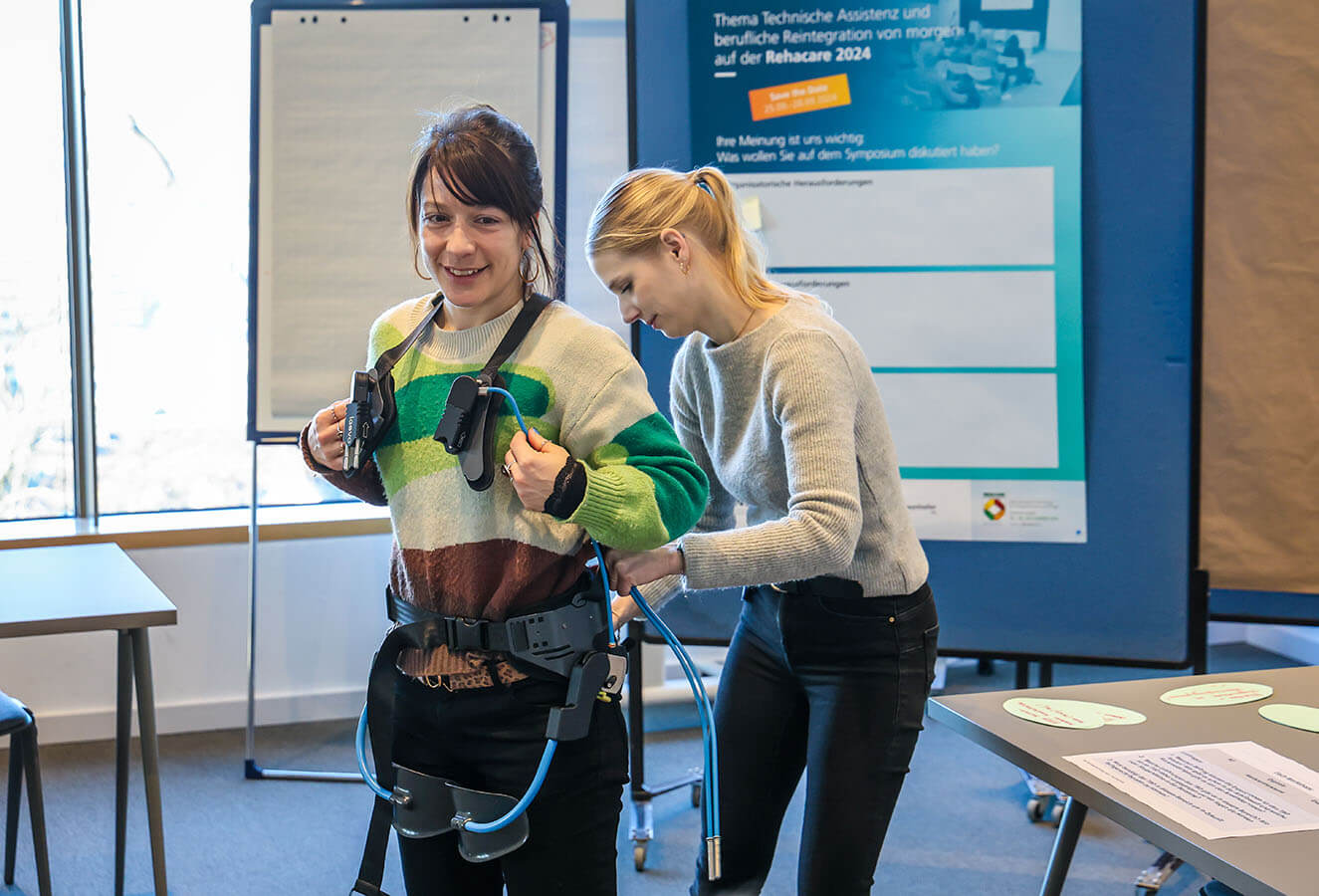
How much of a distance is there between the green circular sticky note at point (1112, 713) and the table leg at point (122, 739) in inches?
65.2

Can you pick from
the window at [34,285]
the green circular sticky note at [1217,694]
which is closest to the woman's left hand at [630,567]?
the green circular sticky note at [1217,694]

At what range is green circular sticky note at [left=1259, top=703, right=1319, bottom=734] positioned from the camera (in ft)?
4.57

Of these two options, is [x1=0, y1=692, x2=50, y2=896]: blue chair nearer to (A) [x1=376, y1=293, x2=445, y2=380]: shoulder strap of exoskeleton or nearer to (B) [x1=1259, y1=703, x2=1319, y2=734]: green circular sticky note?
(A) [x1=376, y1=293, x2=445, y2=380]: shoulder strap of exoskeleton

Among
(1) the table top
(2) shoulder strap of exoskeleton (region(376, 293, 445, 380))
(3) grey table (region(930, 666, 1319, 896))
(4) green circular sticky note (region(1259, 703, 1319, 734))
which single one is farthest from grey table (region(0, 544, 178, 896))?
(4) green circular sticky note (region(1259, 703, 1319, 734))

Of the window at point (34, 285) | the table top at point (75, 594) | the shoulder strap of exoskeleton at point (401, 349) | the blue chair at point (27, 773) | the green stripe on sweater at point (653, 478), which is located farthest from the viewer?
the window at point (34, 285)

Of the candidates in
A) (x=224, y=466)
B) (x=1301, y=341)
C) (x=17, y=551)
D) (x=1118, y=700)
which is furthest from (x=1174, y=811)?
(x=224, y=466)

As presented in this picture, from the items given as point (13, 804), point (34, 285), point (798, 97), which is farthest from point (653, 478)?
point (34, 285)

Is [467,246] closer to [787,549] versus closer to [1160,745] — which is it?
[787,549]

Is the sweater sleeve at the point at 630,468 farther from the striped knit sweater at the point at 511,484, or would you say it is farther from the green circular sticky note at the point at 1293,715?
the green circular sticky note at the point at 1293,715

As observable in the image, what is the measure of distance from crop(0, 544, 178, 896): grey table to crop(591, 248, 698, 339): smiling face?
100 centimetres

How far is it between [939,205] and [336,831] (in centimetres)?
195

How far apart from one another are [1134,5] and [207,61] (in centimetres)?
256

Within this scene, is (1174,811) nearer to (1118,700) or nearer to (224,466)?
(1118,700)

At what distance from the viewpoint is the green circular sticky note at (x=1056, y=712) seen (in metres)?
1.40
